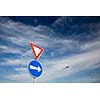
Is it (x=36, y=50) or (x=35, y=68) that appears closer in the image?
(x=35, y=68)

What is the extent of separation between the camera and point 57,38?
5012mm

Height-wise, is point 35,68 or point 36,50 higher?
point 36,50

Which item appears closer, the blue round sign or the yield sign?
the blue round sign

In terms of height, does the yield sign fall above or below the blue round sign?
above

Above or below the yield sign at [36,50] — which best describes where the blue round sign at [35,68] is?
below

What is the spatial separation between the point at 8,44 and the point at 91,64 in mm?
1284

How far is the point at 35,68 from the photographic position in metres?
4.71

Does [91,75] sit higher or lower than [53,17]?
lower

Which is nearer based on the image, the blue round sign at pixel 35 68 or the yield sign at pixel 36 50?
the blue round sign at pixel 35 68

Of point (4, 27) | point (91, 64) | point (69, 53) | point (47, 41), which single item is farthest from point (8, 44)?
point (91, 64)

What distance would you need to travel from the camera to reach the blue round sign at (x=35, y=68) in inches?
186

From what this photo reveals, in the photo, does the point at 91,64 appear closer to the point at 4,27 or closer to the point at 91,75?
the point at 91,75

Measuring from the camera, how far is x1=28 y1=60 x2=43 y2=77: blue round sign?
4.71 meters
